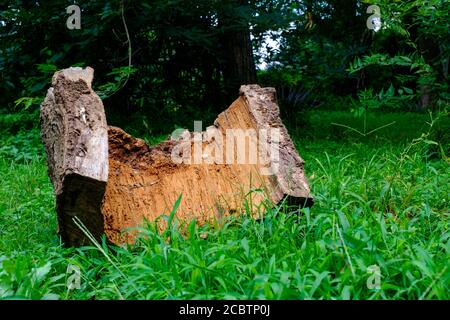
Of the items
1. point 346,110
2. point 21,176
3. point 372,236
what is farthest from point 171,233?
point 346,110

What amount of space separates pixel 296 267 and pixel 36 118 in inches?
235

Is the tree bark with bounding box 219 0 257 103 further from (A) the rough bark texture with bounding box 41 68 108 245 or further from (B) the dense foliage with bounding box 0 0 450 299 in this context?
(A) the rough bark texture with bounding box 41 68 108 245

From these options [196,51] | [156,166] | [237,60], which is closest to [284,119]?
[237,60]

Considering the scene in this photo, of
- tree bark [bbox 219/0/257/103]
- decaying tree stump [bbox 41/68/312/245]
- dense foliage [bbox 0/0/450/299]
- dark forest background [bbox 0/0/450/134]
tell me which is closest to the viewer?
dense foliage [bbox 0/0/450/299]

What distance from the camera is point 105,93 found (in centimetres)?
682

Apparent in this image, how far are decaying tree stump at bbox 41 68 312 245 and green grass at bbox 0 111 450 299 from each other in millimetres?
181

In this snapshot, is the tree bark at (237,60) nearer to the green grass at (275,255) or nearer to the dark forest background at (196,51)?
the dark forest background at (196,51)

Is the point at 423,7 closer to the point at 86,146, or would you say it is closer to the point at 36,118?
the point at 86,146

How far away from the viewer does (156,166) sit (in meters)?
3.79

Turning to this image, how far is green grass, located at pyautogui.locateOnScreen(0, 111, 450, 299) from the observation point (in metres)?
2.46

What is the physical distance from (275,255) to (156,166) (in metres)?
1.28

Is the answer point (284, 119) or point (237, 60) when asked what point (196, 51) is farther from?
point (284, 119)

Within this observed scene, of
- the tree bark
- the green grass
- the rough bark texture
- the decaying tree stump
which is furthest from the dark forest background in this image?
the rough bark texture

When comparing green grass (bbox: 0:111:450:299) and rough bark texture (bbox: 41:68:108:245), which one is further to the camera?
rough bark texture (bbox: 41:68:108:245)
